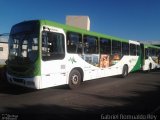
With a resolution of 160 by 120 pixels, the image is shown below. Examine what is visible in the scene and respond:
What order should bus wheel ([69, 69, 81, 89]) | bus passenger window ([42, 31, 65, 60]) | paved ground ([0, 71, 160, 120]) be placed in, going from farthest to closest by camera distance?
bus wheel ([69, 69, 81, 89]), bus passenger window ([42, 31, 65, 60]), paved ground ([0, 71, 160, 120])

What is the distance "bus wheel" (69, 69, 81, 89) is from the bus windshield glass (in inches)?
96.9

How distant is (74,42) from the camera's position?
11023 mm

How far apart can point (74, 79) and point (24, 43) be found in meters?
3.10

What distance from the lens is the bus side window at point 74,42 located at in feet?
34.8

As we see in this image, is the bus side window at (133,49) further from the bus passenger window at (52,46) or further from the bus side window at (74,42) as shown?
the bus passenger window at (52,46)

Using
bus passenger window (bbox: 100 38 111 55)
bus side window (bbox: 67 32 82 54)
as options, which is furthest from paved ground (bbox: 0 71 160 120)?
bus passenger window (bbox: 100 38 111 55)

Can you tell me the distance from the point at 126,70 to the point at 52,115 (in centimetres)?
1148

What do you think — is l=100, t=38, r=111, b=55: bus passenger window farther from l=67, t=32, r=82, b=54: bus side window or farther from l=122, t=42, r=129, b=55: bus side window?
l=122, t=42, r=129, b=55: bus side window

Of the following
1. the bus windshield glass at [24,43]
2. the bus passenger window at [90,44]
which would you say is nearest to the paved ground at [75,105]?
the bus windshield glass at [24,43]

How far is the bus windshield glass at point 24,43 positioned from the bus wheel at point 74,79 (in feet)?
8.08

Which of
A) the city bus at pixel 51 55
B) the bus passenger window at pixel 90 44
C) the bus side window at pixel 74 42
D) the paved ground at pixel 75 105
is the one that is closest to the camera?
the paved ground at pixel 75 105

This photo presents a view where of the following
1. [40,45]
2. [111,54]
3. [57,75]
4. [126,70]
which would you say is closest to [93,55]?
[111,54]

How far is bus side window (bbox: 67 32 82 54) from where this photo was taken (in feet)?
34.8

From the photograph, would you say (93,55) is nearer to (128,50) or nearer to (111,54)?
(111,54)
